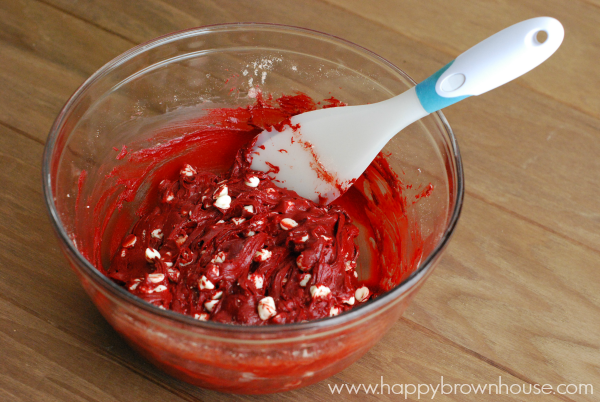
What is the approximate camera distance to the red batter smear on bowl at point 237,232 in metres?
1.18

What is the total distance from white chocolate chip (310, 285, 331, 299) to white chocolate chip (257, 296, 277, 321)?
0.09 metres

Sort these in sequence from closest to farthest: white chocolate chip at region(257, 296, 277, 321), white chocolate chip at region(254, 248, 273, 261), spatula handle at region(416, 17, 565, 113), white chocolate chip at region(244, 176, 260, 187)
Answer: spatula handle at region(416, 17, 565, 113) < white chocolate chip at region(257, 296, 277, 321) < white chocolate chip at region(254, 248, 273, 261) < white chocolate chip at region(244, 176, 260, 187)

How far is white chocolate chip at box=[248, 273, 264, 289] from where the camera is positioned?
120 centimetres

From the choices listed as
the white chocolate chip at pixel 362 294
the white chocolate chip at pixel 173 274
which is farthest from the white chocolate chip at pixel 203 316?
the white chocolate chip at pixel 362 294

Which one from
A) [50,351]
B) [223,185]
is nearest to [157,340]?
[50,351]

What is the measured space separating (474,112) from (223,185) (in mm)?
866

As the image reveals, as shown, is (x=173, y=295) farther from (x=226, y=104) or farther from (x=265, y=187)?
(x=226, y=104)

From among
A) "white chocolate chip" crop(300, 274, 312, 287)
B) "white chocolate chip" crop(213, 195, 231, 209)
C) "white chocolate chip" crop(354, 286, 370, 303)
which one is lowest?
"white chocolate chip" crop(300, 274, 312, 287)

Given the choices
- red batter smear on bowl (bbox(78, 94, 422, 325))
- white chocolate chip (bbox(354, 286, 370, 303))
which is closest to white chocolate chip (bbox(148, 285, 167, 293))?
red batter smear on bowl (bbox(78, 94, 422, 325))

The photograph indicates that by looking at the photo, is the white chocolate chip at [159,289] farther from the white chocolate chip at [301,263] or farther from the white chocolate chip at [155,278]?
the white chocolate chip at [301,263]

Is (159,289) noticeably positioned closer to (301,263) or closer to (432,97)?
(301,263)

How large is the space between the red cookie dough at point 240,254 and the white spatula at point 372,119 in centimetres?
7

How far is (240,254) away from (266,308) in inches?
6.1

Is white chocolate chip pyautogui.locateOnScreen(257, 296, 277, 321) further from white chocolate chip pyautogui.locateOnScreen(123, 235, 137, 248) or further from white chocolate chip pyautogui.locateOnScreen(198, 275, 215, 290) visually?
white chocolate chip pyautogui.locateOnScreen(123, 235, 137, 248)
